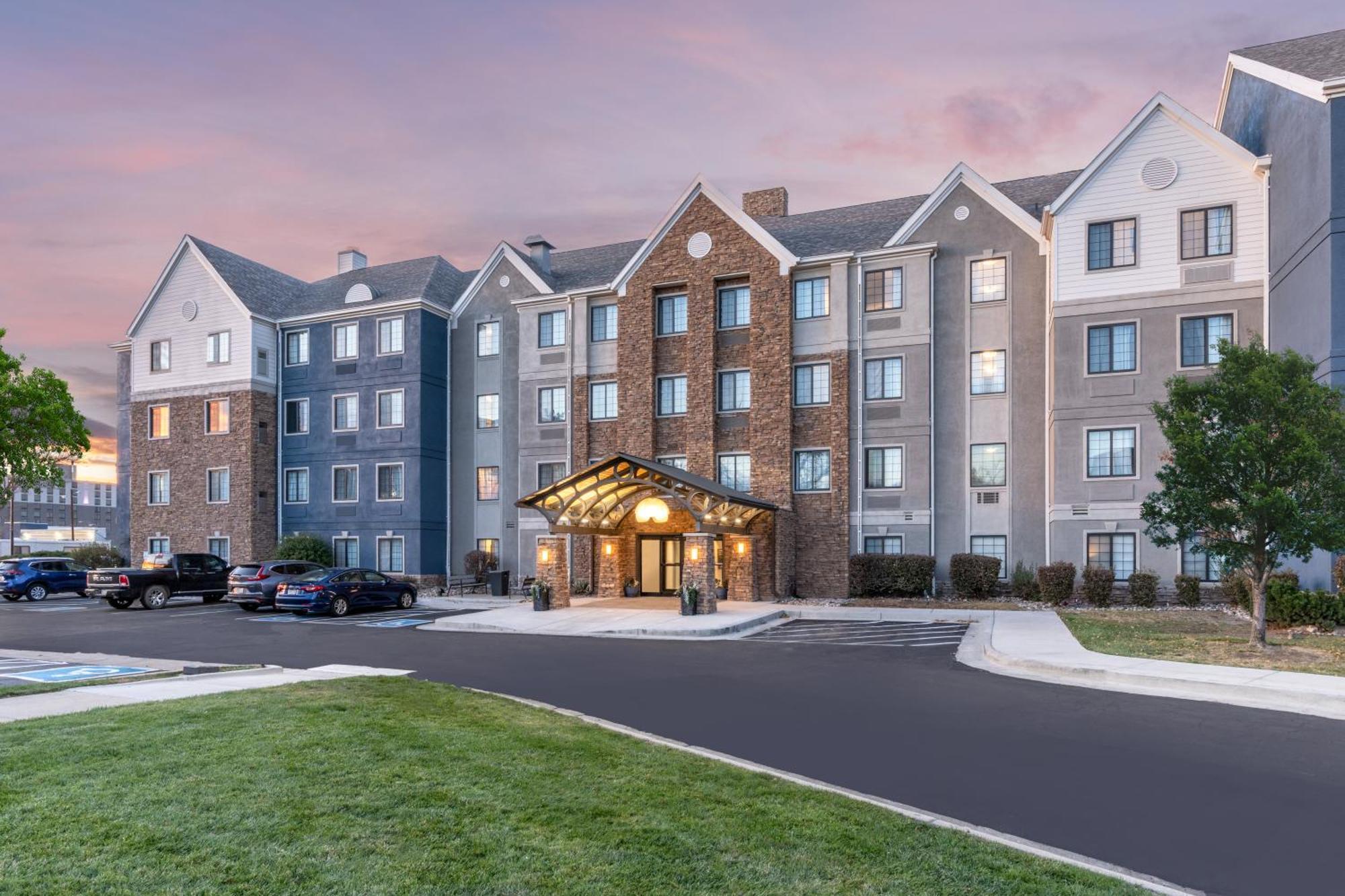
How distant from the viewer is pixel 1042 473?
29016 mm

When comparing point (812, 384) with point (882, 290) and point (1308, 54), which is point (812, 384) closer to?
point (882, 290)

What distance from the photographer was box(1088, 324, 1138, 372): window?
27.3 meters

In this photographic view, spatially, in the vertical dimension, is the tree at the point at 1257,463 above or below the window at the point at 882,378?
below

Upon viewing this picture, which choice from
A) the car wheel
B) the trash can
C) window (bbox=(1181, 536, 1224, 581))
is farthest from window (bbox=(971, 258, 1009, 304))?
the car wheel

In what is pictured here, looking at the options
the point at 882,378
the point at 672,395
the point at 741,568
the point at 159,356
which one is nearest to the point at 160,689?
the point at 741,568

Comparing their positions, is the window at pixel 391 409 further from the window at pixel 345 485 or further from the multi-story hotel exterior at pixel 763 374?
the window at pixel 345 485

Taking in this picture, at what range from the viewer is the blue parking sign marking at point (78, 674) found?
1391cm

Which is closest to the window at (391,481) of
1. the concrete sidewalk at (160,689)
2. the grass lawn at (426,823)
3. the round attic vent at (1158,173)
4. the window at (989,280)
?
the concrete sidewalk at (160,689)

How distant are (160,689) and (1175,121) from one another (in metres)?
29.6

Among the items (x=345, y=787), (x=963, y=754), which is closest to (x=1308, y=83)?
(x=963, y=754)

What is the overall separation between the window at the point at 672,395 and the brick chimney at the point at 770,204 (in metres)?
9.67

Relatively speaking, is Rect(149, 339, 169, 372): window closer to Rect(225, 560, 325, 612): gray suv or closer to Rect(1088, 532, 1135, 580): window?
Rect(225, 560, 325, 612): gray suv

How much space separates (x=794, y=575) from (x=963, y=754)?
21.9 metres

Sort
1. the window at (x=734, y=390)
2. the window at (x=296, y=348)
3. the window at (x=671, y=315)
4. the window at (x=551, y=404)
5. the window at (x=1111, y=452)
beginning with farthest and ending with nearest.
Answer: the window at (x=296, y=348) < the window at (x=551, y=404) < the window at (x=671, y=315) < the window at (x=734, y=390) < the window at (x=1111, y=452)
